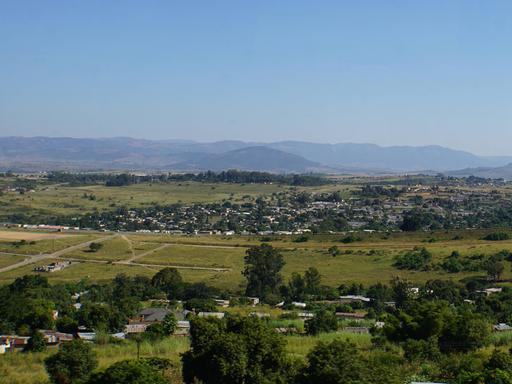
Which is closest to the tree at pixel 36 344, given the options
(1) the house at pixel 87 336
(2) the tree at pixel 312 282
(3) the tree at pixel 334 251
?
(1) the house at pixel 87 336

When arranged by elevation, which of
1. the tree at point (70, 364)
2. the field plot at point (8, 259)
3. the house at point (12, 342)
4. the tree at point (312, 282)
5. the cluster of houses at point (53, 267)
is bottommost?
the field plot at point (8, 259)

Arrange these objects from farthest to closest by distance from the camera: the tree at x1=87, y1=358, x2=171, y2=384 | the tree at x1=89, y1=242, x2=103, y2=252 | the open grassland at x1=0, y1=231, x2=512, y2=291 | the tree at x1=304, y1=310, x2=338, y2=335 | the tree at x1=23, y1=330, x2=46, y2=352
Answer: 1. the tree at x1=89, y1=242, x2=103, y2=252
2. the open grassland at x1=0, y1=231, x2=512, y2=291
3. the tree at x1=304, y1=310, x2=338, y2=335
4. the tree at x1=23, y1=330, x2=46, y2=352
5. the tree at x1=87, y1=358, x2=171, y2=384

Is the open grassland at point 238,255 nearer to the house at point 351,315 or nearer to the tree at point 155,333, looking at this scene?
the house at point 351,315

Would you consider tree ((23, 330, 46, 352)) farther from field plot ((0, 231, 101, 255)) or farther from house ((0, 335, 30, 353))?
field plot ((0, 231, 101, 255))

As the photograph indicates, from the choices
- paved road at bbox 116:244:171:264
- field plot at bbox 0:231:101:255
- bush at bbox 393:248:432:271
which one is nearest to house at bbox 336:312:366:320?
bush at bbox 393:248:432:271

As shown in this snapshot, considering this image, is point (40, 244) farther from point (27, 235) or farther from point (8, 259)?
point (27, 235)
